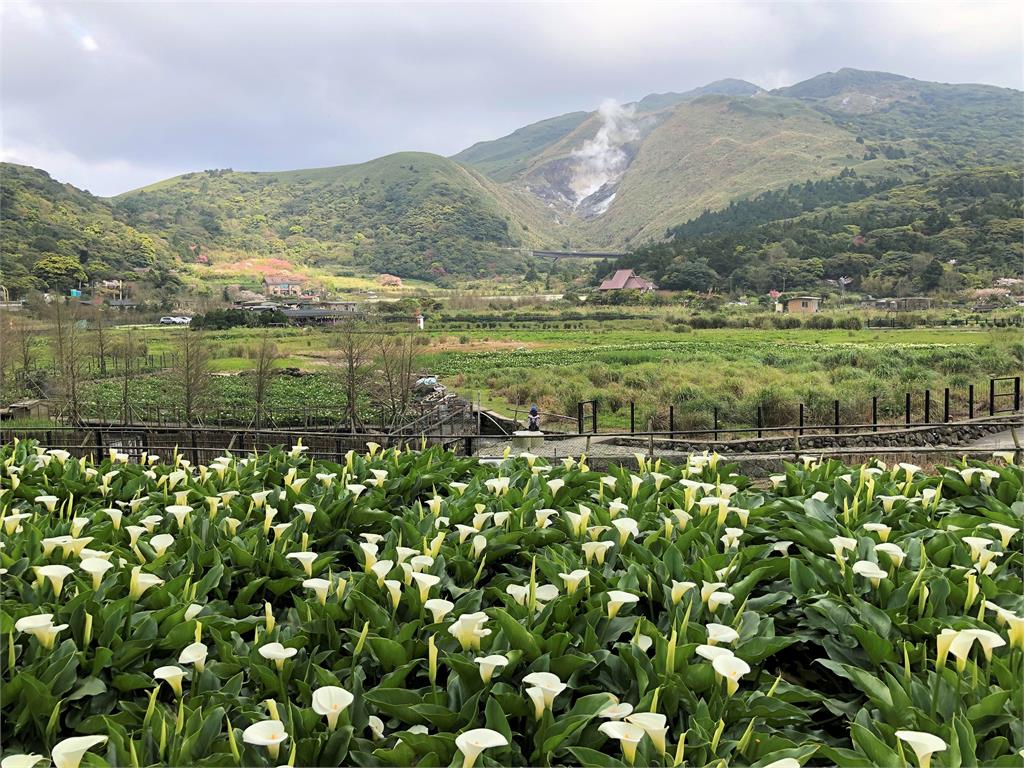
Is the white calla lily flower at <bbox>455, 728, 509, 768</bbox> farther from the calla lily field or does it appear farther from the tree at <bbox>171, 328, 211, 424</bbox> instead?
the tree at <bbox>171, 328, 211, 424</bbox>

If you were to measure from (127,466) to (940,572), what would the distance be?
4.46m

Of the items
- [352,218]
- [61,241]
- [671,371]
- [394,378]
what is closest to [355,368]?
[394,378]

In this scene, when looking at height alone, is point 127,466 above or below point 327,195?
below

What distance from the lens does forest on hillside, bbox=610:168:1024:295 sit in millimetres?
56750

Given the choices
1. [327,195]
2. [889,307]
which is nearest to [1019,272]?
[889,307]

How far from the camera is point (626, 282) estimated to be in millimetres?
72562

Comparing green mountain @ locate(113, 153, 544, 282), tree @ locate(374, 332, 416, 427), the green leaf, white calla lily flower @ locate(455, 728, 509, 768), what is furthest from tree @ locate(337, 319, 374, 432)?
green mountain @ locate(113, 153, 544, 282)

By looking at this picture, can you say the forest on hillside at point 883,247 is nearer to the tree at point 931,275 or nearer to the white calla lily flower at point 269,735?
the tree at point 931,275

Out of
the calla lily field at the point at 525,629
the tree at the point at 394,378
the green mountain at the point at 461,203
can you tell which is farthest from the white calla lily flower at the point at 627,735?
the green mountain at the point at 461,203

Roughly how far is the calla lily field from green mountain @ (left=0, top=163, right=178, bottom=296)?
52978 mm

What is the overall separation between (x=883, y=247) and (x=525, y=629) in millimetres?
71642

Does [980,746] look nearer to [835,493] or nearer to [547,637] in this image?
[547,637]

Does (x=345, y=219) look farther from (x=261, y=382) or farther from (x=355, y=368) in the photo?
(x=355, y=368)

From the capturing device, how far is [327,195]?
12888 centimetres
